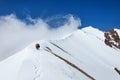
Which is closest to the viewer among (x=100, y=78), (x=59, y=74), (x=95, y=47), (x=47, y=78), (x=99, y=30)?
(x=47, y=78)

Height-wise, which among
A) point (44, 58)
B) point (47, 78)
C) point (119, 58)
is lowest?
point (47, 78)

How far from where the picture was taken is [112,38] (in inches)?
3792

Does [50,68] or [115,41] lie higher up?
[115,41]

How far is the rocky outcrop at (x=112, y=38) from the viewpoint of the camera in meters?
89.7

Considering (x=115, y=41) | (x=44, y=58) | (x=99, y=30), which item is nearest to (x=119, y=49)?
(x=115, y=41)

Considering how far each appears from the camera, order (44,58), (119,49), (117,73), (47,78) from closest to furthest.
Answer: (47,78) → (44,58) → (117,73) → (119,49)

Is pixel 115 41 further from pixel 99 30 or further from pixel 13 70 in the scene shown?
pixel 13 70

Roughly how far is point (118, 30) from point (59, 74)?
78.7 m

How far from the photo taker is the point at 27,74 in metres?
27.7

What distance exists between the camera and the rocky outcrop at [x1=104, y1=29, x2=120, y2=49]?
3532 inches

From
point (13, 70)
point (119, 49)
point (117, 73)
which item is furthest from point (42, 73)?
point (119, 49)

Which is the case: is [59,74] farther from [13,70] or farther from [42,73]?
[13,70]

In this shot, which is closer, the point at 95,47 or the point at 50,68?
the point at 50,68

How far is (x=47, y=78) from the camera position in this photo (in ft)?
89.4
